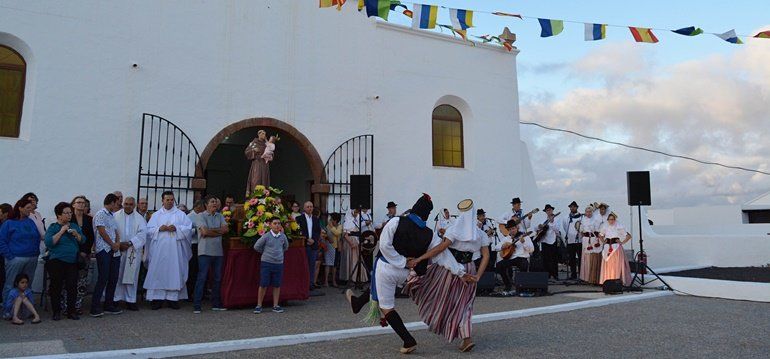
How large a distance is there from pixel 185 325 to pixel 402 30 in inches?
366

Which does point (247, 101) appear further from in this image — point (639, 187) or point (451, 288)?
point (639, 187)

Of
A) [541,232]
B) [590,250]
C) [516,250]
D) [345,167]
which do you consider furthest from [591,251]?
[345,167]

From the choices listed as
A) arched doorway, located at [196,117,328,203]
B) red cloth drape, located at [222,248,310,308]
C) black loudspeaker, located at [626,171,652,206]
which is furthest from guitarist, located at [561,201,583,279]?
red cloth drape, located at [222,248,310,308]

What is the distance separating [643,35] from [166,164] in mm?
10575

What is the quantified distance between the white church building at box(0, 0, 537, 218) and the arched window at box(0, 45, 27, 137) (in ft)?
0.07

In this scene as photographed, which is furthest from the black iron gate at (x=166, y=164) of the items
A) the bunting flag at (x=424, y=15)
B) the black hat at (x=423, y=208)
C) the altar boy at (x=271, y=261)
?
the black hat at (x=423, y=208)

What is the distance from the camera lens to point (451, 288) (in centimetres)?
590

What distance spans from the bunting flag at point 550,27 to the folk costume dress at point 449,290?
25.2ft

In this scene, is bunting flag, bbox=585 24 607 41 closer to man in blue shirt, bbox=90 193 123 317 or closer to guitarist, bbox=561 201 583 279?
guitarist, bbox=561 201 583 279

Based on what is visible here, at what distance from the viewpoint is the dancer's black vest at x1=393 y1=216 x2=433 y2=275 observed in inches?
225

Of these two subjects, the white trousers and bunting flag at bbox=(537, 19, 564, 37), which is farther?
bunting flag at bbox=(537, 19, 564, 37)

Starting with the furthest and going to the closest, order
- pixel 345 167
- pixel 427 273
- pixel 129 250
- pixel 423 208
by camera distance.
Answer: pixel 345 167, pixel 129 250, pixel 427 273, pixel 423 208

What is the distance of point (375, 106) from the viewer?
13375 mm

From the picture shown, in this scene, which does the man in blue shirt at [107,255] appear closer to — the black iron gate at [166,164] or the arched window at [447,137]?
the black iron gate at [166,164]
